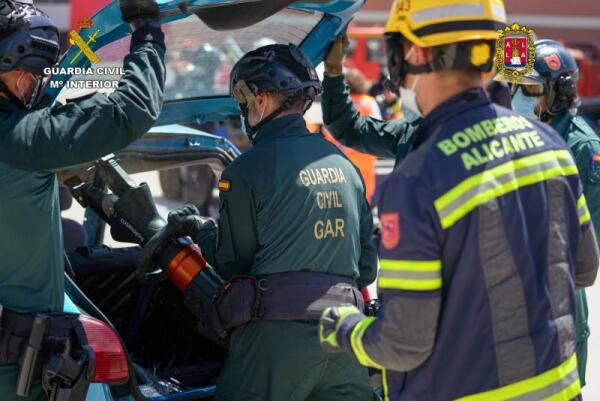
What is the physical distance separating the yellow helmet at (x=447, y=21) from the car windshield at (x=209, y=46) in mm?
1390

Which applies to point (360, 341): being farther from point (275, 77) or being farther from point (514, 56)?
point (514, 56)

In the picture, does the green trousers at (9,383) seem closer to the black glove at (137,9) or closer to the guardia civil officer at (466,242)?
the guardia civil officer at (466,242)

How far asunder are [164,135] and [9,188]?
A: 66.5 inches

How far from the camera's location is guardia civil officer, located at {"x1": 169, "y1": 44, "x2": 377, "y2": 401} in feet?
11.7

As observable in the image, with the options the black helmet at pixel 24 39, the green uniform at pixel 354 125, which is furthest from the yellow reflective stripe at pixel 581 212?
the black helmet at pixel 24 39

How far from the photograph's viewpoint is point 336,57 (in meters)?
4.47

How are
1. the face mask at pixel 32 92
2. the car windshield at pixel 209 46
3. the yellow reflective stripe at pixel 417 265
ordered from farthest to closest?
the car windshield at pixel 209 46, the face mask at pixel 32 92, the yellow reflective stripe at pixel 417 265

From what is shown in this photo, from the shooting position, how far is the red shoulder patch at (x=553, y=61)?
5.19m

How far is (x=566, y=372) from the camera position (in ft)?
9.24

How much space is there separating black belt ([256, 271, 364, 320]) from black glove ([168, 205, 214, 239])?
1.42ft

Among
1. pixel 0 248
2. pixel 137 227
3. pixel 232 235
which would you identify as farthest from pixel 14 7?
pixel 137 227

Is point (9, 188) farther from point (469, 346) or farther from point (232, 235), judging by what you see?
point (469, 346)

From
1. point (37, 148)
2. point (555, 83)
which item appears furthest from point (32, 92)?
point (555, 83)

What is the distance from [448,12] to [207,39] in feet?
6.11
